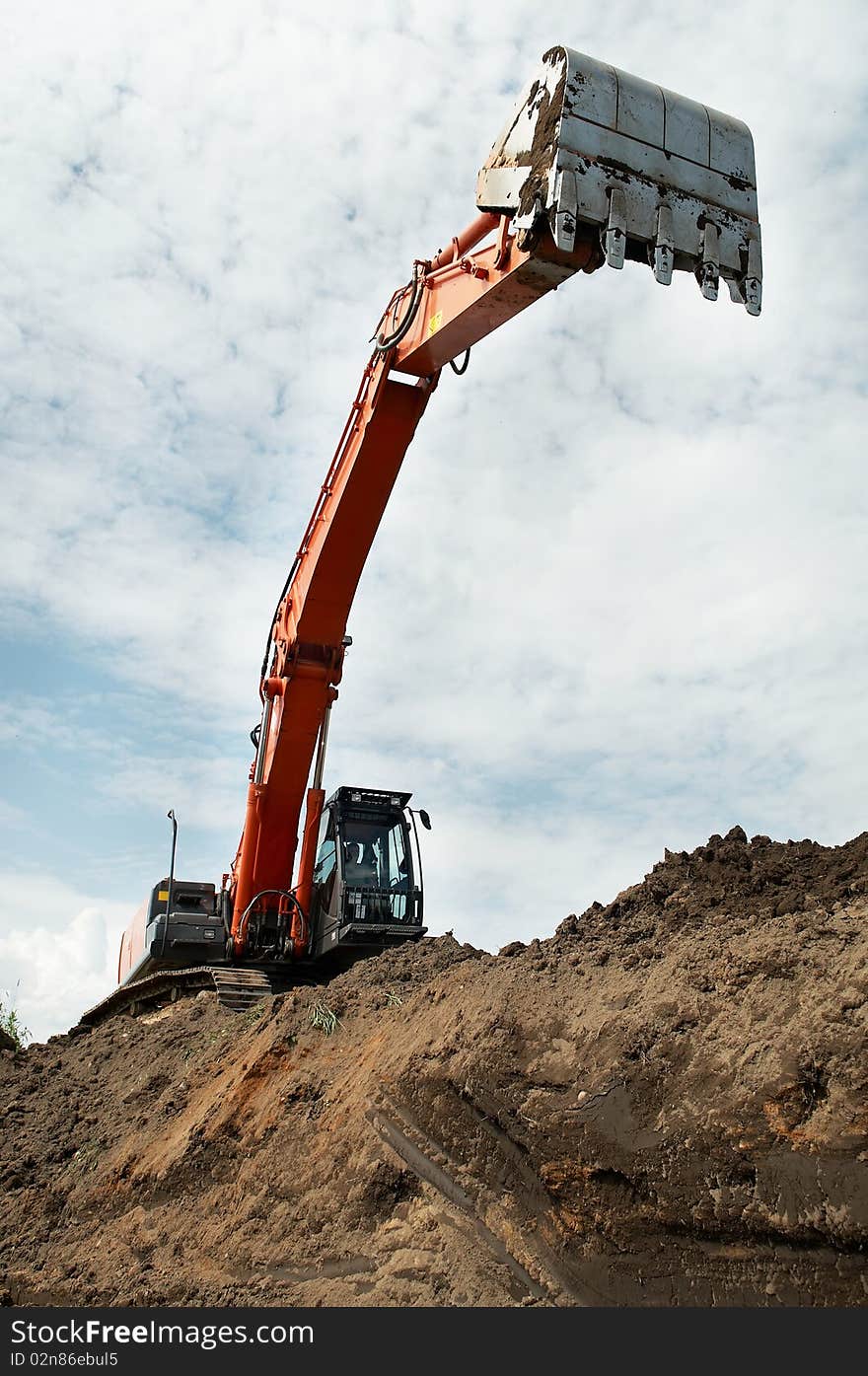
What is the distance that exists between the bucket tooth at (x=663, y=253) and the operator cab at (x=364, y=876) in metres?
6.87

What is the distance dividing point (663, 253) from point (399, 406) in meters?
3.97

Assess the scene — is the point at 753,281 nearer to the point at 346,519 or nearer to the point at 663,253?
the point at 663,253

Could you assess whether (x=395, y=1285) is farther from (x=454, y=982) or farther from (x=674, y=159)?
(x=674, y=159)

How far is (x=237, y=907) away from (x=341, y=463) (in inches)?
202

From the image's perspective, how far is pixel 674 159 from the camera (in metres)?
6.88

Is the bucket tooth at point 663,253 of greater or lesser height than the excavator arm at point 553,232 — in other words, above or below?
below

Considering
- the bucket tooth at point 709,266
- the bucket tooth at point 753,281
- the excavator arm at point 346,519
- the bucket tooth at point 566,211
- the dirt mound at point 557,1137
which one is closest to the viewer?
the dirt mound at point 557,1137

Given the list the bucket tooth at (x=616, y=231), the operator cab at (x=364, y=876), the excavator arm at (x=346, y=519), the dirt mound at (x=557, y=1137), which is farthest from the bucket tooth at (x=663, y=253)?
the operator cab at (x=364, y=876)

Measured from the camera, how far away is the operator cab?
455 inches

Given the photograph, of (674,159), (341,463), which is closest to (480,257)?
(674,159)

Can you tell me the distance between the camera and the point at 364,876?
12.0 meters

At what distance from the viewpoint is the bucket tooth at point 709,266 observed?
6820 millimetres

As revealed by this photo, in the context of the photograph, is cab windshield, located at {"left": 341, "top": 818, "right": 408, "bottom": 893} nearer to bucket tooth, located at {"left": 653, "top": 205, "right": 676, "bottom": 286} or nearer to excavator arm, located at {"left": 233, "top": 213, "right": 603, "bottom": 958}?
excavator arm, located at {"left": 233, "top": 213, "right": 603, "bottom": 958}

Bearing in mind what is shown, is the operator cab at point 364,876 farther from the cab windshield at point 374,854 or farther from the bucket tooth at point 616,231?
the bucket tooth at point 616,231
